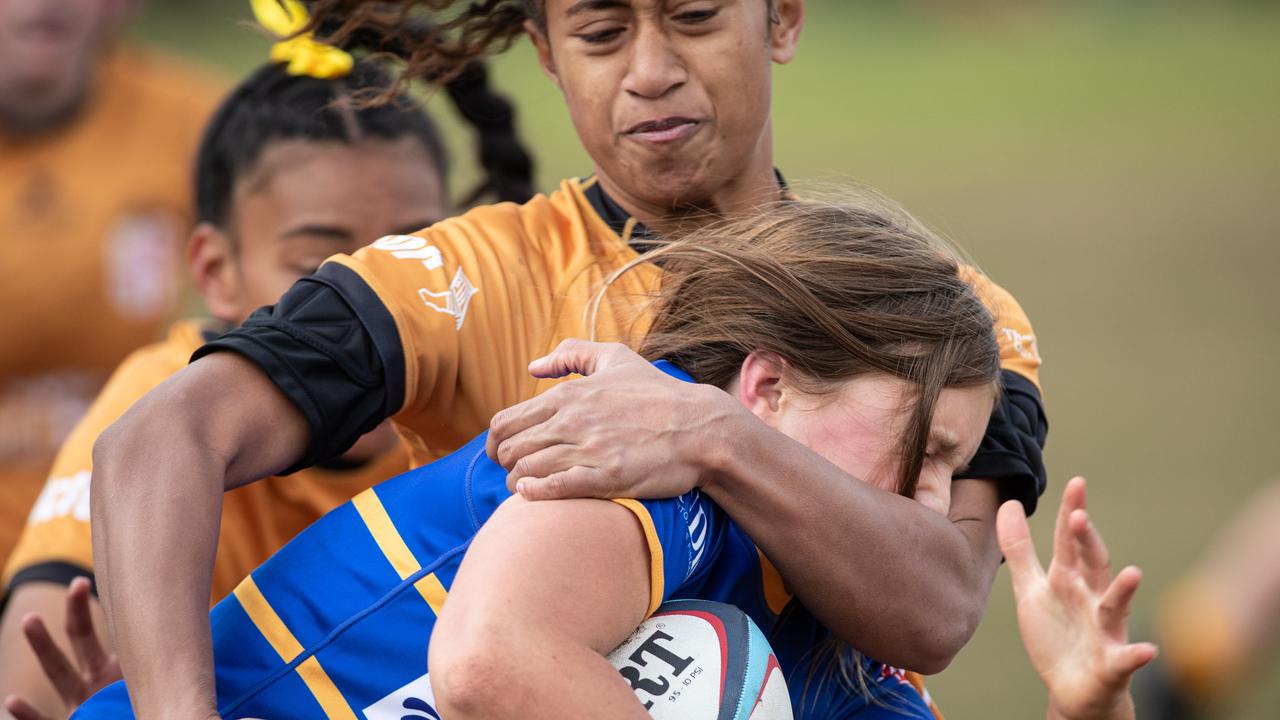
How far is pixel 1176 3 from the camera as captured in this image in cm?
2405

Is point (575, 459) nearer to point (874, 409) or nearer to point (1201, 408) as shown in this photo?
point (874, 409)

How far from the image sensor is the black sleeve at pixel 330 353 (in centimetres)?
238

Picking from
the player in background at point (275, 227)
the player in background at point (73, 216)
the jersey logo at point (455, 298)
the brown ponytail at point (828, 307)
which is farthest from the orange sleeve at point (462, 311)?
the player in background at point (73, 216)

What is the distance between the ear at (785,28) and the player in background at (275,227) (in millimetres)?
834

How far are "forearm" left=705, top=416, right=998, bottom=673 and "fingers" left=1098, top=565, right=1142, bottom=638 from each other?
0.19 m

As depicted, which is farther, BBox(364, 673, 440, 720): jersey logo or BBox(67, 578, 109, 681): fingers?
BBox(67, 578, 109, 681): fingers

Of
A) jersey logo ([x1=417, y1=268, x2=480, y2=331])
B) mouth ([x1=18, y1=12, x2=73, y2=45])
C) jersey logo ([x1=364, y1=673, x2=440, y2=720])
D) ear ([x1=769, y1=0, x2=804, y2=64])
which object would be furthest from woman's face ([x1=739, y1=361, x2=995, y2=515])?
mouth ([x1=18, y1=12, x2=73, y2=45])

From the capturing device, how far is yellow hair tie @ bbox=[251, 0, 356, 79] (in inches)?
133

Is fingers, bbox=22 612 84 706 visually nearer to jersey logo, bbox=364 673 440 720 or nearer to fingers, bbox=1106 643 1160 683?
jersey logo, bbox=364 673 440 720

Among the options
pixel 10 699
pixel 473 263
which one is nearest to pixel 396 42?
pixel 473 263

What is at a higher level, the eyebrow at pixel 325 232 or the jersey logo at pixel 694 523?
the eyebrow at pixel 325 232

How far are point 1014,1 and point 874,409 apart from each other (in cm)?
2395

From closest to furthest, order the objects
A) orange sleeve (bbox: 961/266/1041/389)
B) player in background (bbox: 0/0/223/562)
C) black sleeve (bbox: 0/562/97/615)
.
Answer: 1. orange sleeve (bbox: 961/266/1041/389)
2. black sleeve (bbox: 0/562/97/615)
3. player in background (bbox: 0/0/223/562)

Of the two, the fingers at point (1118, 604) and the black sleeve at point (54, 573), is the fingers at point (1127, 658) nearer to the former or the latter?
the fingers at point (1118, 604)
